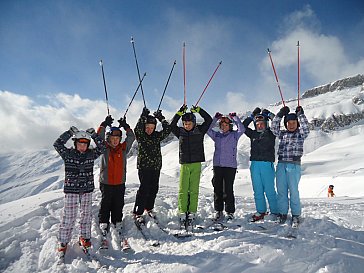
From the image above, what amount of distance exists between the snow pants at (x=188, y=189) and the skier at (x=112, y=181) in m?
1.22

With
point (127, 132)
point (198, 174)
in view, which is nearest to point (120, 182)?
point (127, 132)

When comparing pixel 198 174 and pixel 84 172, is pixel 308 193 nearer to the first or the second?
pixel 198 174

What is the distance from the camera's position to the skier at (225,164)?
5824 mm

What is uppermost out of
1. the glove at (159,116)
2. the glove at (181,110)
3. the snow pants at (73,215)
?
the glove at (181,110)

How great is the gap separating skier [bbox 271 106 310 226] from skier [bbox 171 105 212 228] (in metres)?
1.67

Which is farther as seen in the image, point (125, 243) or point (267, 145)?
point (267, 145)

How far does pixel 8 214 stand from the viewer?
19.5 feet

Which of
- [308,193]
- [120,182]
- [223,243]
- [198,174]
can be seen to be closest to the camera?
[223,243]

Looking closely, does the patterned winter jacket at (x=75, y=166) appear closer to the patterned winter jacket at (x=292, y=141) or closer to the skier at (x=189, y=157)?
the skier at (x=189, y=157)

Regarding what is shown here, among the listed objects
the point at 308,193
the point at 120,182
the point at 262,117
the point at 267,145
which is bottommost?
the point at 308,193

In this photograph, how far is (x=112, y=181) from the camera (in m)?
5.35

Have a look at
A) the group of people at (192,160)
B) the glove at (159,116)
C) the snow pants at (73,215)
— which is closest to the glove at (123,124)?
the group of people at (192,160)

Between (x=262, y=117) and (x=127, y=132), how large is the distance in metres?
3.13

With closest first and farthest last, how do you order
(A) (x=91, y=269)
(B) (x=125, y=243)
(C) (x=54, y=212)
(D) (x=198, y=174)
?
(A) (x=91, y=269), (B) (x=125, y=243), (D) (x=198, y=174), (C) (x=54, y=212)
